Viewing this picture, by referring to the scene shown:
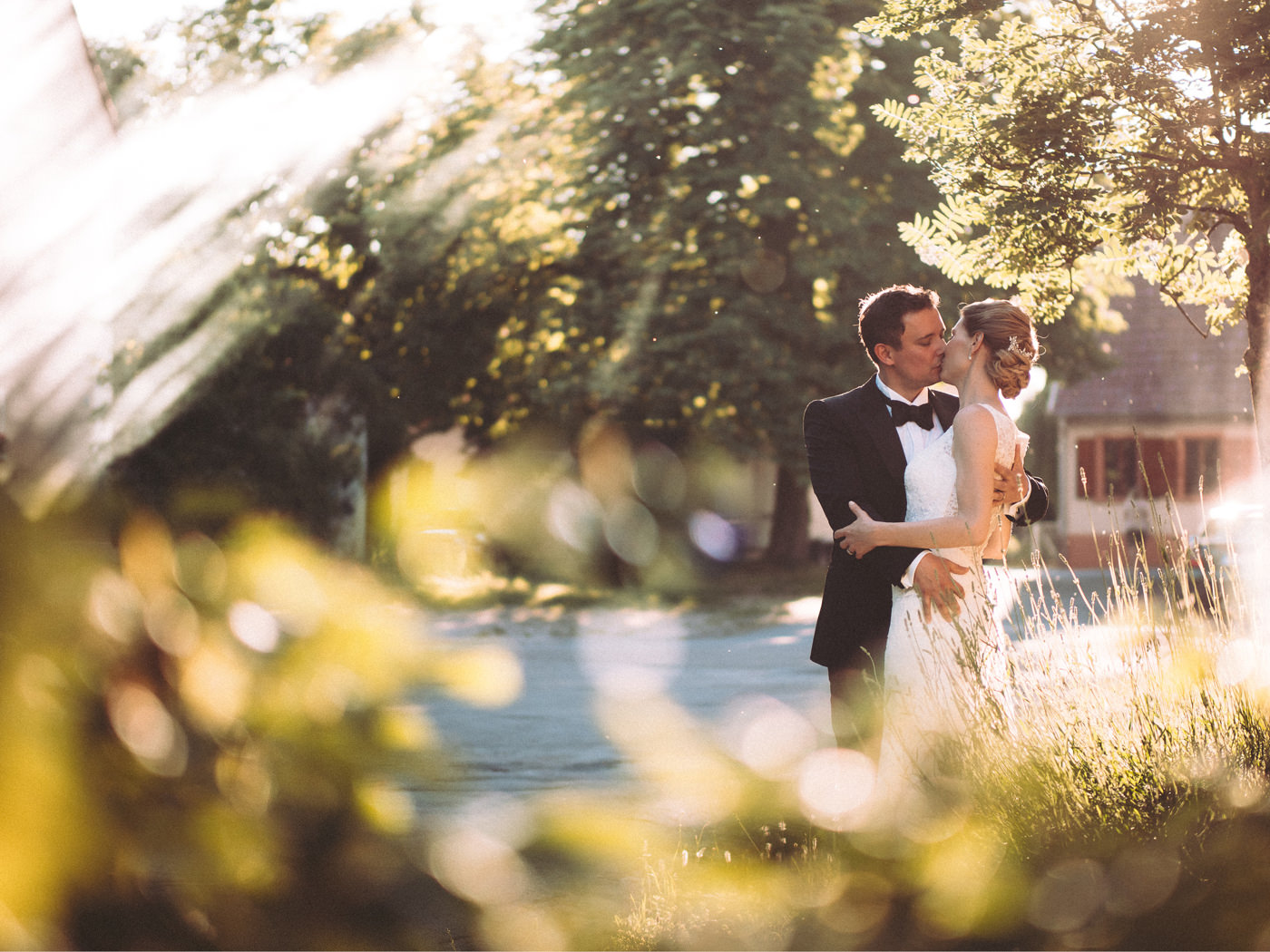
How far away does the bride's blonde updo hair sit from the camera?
13.6ft

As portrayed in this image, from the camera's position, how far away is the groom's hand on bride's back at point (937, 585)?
163 inches

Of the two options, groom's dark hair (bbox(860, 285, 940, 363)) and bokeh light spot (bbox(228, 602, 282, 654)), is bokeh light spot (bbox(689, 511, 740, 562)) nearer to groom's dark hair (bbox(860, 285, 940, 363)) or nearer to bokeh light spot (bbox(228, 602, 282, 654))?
groom's dark hair (bbox(860, 285, 940, 363))

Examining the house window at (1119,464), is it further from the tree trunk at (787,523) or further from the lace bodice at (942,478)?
the lace bodice at (942,478)

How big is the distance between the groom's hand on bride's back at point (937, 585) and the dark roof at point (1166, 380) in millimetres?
29638

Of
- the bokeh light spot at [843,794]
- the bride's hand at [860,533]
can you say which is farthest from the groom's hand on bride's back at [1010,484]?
the bokeh light spot at [843,794]

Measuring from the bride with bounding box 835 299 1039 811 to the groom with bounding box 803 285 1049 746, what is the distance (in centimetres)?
6

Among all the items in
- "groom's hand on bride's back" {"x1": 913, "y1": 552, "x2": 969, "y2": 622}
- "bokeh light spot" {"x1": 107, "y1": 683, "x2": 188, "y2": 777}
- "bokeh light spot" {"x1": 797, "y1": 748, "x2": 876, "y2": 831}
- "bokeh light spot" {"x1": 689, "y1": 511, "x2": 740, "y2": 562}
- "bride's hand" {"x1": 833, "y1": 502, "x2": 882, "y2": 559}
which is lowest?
"bokeh light spot" {"x1": 689, "y1": 511, "x2": 740, "y2": 562}

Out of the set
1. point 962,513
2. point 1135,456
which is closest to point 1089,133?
point 962,513

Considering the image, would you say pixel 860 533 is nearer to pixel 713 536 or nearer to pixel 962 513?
pixel 962 513

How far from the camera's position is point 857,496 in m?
4.25

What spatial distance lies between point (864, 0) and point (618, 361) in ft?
22.8

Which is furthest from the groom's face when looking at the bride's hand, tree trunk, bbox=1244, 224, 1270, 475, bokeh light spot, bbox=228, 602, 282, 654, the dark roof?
the dark roof

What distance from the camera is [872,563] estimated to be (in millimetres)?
4332

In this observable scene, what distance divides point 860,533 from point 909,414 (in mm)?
539
